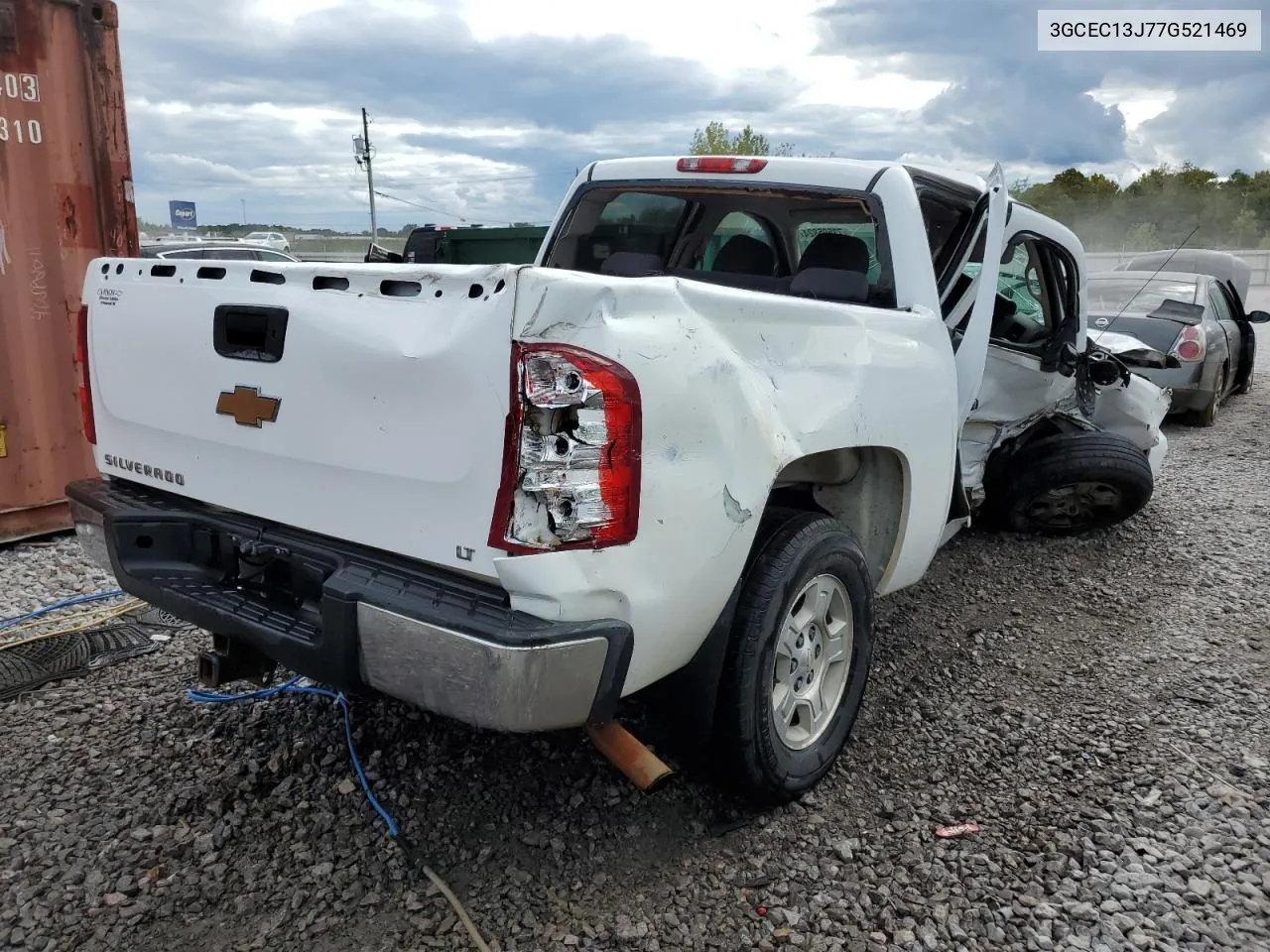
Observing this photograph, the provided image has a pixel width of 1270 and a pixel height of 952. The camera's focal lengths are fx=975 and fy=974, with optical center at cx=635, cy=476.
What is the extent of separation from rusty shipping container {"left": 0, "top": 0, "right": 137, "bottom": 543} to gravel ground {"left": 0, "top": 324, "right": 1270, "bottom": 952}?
2.20 m

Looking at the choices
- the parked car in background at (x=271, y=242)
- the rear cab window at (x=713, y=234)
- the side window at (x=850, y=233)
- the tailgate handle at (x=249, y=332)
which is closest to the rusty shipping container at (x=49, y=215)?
the rear cab window at (x=713, y=234)

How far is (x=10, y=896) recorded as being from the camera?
Result: 2480 millimetres

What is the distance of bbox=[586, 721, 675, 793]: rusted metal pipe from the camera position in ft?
8.11

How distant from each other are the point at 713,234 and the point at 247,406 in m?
2.27

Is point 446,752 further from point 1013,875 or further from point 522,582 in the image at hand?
point 1013,875

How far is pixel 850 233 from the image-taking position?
3.90m

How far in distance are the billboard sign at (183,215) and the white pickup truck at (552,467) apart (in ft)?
159

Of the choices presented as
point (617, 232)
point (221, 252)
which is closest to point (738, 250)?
point (617, 232)

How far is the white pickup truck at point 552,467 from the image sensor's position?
6.79 ft

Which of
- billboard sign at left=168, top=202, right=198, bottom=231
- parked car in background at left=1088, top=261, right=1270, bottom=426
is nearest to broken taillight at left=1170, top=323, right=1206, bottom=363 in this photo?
parked car in background at left=1088, top=261, right=1270, bottom=426

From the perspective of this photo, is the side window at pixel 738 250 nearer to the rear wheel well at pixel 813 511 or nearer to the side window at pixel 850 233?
the side window at pixel 850 233

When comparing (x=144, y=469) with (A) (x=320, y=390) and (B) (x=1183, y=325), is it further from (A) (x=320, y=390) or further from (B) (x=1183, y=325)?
(B) (x=1183, y=325)

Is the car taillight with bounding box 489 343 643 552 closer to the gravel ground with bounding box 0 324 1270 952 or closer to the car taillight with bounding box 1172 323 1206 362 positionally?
the gravel ground with bounding box 0 324 1270 952

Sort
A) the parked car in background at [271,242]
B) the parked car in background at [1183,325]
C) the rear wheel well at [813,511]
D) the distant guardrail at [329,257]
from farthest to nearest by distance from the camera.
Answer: the parked car in background at [271,242] < the parked car in background at [1183,325] < the distant guardrail at [329,257] < the rear wheel well at [813,511]
